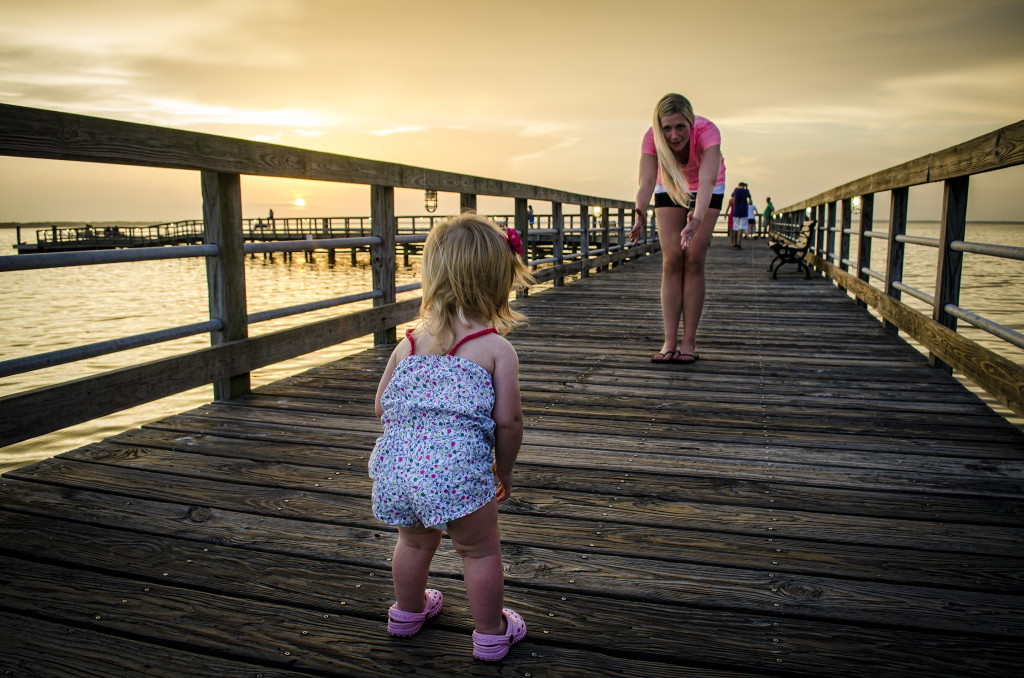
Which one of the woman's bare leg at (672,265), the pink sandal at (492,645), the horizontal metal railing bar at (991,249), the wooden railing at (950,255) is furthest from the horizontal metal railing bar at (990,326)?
the pink sandal at (492,645)

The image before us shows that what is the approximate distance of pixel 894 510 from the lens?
6.16ft

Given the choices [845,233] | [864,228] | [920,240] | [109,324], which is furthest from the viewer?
[109,324]

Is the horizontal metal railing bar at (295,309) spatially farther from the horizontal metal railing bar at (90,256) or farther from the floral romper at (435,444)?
the floral romper at (435,444)

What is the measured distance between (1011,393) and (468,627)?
7.44 feet

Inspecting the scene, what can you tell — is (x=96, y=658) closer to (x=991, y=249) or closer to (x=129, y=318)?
(x=991, y=249)

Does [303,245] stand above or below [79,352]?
above

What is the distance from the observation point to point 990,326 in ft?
9.01

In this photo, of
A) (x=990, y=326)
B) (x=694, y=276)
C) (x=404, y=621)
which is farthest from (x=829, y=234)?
(x=404, y=621)

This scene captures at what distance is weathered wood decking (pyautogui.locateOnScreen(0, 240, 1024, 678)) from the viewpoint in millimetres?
1255

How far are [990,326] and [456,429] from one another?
2607mm

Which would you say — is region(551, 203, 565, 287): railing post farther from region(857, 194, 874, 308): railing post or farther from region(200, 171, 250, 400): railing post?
region(200, 171, 250, 400): railing post

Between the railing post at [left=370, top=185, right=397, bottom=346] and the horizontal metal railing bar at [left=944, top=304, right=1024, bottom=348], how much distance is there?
3203 millimetres

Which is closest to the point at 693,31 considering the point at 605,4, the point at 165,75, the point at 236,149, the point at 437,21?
the point at 605,4

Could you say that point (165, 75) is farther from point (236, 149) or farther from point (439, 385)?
point (439, 385)
